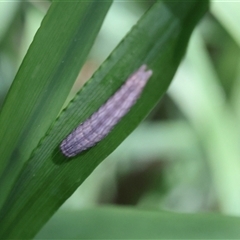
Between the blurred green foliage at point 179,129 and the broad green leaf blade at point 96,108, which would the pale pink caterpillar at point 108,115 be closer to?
the broad green leaf blade at point 96,108

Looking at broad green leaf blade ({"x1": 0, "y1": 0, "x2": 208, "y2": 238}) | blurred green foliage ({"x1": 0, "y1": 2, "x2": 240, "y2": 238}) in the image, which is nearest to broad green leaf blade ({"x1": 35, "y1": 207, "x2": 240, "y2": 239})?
broad green leaf blade ({"x1": 0, "y1": 0, "x2": 208, "y2": 238})

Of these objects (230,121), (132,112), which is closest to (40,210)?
(132,112)

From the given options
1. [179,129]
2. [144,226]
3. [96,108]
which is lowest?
[144,226]

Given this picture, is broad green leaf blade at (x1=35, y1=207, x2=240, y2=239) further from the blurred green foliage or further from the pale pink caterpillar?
the blurred green foliage

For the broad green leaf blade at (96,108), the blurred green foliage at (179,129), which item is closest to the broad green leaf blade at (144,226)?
the broad green leaf blade at (96,108)

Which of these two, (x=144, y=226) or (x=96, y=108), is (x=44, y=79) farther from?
(x=144, y=226)

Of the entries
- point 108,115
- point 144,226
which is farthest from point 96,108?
point 144,226

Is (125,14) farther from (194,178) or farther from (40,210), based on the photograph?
(40,210)
